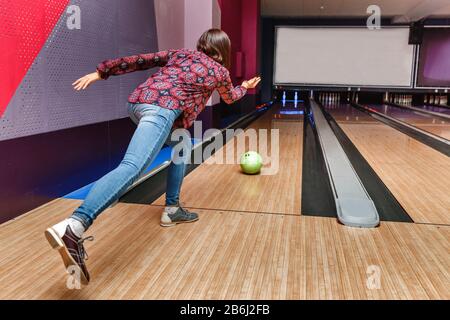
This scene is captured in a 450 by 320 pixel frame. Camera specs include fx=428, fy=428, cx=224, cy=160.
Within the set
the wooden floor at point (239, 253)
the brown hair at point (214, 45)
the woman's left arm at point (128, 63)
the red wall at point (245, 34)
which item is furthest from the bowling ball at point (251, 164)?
the red wall at point (245, 34)

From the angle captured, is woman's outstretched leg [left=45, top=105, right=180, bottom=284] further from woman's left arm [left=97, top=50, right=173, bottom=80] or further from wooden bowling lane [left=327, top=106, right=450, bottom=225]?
wooden bowling lane [left=327, top=106, right=450, bottom=225]

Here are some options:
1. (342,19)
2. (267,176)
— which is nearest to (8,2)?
(267,176)

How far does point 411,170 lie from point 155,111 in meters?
2.17

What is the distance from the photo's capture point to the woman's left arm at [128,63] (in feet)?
5.28

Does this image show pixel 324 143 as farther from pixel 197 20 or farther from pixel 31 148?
pixel 31 148

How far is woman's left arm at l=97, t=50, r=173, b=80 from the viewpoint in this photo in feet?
5.28

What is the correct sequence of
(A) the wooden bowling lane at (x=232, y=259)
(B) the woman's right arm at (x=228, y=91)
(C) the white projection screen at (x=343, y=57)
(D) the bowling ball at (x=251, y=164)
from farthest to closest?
(C) the white projection screen at (x=343, y=57) → (D) the bowling ball at (x=251, y=164) → (B) the woman's right arm at (x=228, y=91) → (A) the wooden bowling lane at (x=232, y=259)

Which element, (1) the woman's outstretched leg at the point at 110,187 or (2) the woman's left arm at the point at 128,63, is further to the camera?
(2) the woman's left arm at the point at 128,63

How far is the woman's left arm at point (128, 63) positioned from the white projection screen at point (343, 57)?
9.76 metres

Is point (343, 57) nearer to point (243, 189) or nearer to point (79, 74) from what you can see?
point (243, 189)

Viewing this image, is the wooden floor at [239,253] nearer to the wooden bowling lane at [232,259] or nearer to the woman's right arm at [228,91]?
the wooden bowling lane at [232,259]

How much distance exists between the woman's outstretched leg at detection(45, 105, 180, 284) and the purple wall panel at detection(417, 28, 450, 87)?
10460mm

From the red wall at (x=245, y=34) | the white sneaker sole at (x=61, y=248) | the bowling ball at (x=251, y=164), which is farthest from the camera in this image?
the red wall at (x=245, y=34)
